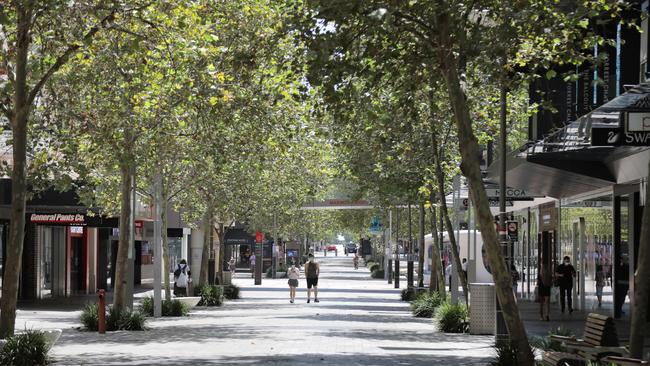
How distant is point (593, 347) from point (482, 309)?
1127 cm

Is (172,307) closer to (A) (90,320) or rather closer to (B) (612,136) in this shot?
(A) (90,320)

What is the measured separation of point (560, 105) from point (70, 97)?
39.7ft

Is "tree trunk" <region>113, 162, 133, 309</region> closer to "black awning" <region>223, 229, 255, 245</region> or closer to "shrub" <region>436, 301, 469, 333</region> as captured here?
"shrub" <region>436, 301, 469, 333</region>

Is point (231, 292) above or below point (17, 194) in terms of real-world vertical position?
below

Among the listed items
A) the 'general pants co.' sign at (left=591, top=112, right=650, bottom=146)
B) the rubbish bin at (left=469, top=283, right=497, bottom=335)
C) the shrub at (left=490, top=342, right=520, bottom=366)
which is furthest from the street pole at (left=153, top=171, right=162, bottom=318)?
the 'general pants co.' sign at (left=591, top=112, right=650, bottom=146)

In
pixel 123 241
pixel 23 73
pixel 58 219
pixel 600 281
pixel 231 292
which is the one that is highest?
pixel 23 73

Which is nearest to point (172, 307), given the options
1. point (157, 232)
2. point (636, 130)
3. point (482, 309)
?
point (157, 232)

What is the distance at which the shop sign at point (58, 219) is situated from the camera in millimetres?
35119

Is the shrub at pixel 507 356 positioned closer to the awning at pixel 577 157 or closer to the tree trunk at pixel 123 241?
the awning at pixel 577 157

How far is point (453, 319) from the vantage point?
1010 inches

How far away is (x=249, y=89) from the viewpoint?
2162 cm

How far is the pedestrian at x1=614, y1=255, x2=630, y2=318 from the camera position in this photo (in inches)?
1121

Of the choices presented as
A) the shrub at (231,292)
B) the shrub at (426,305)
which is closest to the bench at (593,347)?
the shrub at (426,305)

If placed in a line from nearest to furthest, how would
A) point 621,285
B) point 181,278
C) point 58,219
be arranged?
point 621,285 → point 58,219 → point 181,278
